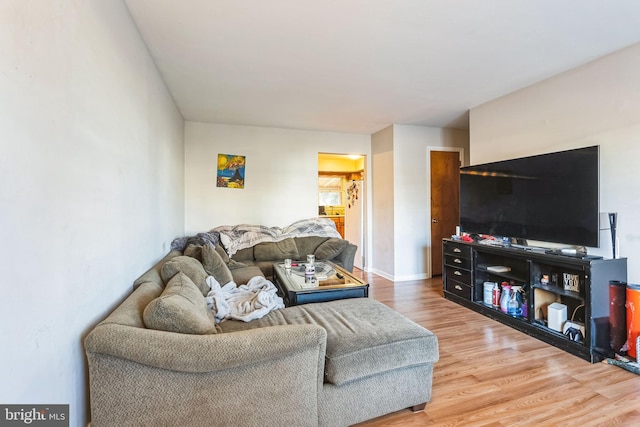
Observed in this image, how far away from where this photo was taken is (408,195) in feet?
16.1

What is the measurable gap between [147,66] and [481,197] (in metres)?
3.67

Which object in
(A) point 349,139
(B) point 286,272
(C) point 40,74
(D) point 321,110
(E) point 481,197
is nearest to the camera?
(C) point 40,74

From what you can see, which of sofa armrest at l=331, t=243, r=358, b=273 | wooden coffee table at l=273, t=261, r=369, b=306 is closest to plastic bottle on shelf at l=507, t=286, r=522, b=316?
wooden coffee table at l=273, t=261, r=369, b=306

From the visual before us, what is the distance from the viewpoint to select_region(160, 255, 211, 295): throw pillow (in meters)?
2.11

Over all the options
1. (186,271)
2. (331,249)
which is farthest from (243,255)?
(186,271)

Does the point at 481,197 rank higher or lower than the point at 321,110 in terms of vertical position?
lower

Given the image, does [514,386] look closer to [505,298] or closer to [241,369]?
[505,298]

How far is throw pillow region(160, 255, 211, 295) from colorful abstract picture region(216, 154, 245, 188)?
8.98ft

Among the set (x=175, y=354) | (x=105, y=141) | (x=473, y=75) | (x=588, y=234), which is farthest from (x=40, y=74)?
(x=588, y=234)

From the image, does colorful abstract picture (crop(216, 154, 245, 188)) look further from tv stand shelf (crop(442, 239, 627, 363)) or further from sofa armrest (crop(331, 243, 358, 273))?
tv stand shelf (crop(442, 239, 627, 363))

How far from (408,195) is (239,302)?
342cm

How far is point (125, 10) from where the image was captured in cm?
195

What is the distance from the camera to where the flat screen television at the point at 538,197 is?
2523mm

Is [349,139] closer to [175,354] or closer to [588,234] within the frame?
[588,234]
